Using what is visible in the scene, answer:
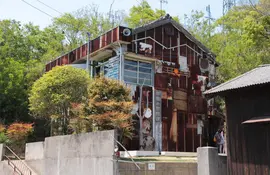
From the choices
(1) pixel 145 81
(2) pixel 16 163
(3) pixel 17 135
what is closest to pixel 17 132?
(3) pixel 17 135

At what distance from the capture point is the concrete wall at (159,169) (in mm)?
10789

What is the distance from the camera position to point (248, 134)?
948 cm

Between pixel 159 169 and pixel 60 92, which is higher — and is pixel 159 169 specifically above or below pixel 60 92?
below

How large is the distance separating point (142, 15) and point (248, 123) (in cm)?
2559

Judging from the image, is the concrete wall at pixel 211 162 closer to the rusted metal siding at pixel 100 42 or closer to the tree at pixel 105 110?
the tree at pixel 105 110

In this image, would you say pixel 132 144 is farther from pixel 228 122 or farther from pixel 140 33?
pixel 228 122

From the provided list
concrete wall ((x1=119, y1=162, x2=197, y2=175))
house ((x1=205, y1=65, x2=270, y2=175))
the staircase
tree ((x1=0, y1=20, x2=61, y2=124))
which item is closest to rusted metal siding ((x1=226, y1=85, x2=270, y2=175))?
house ((x1=205, y1=65, x2=270, y2=175))

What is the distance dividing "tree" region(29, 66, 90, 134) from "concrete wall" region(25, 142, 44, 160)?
1.89 metres

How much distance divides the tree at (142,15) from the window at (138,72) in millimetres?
13245

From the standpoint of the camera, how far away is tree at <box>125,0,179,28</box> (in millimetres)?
32947

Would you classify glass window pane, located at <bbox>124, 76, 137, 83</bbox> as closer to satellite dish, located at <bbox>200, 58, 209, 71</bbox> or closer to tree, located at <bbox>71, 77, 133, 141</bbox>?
tree, located at <bbox>71, 77, 133, 141</bbox>

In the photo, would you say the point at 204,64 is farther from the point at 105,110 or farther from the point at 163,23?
the point at 105,110

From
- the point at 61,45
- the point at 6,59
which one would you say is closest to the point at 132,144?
the point at 6,59

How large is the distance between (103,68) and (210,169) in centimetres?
1173
